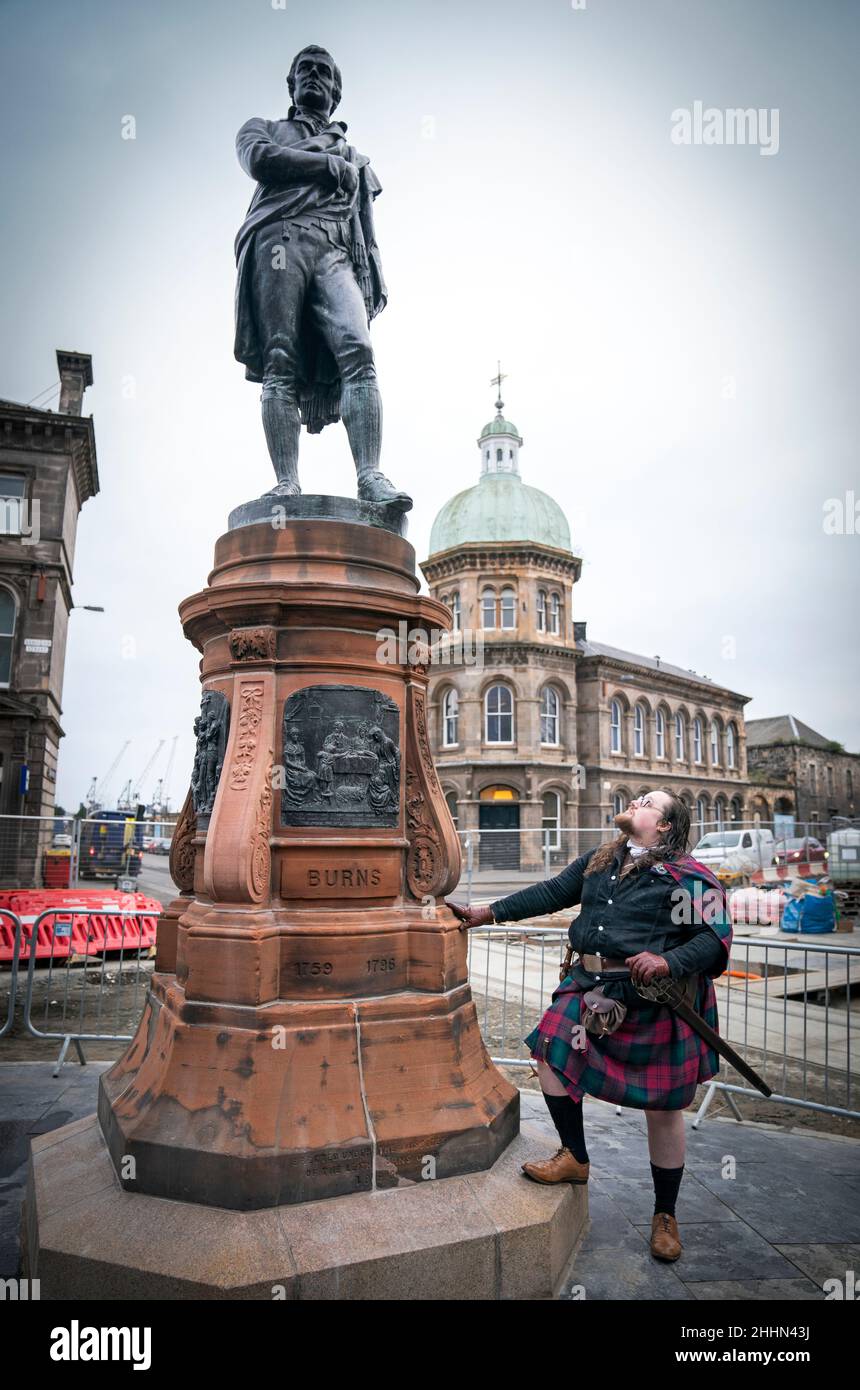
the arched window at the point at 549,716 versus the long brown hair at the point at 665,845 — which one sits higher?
the arched window at the point at 549,716

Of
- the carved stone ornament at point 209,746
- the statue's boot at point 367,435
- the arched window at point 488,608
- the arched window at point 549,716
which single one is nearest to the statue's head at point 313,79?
the statue's boot at point 367,435

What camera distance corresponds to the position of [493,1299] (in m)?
2.96

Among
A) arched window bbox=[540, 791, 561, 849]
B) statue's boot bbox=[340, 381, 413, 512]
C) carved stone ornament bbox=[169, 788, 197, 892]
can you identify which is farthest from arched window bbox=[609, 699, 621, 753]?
carved stone ornament bbox=[169, 788, 197, 892]

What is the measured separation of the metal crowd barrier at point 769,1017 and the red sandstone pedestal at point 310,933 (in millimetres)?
2309

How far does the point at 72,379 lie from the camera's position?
28.5 m

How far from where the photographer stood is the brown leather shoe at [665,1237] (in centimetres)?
335

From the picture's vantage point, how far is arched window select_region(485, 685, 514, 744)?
1427 inches

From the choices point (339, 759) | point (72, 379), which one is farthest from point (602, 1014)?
point (72, 379)

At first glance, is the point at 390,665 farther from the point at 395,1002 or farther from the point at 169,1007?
the point at 169,1007

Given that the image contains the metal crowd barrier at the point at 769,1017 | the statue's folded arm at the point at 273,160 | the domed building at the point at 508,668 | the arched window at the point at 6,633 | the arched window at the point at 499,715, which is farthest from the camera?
the arched window at the point at 499,715

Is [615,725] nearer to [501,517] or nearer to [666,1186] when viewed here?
[501,517]

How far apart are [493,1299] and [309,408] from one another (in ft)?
15.3

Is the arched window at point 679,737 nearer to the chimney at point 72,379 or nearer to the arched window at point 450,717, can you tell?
the arched window at point 450,717
